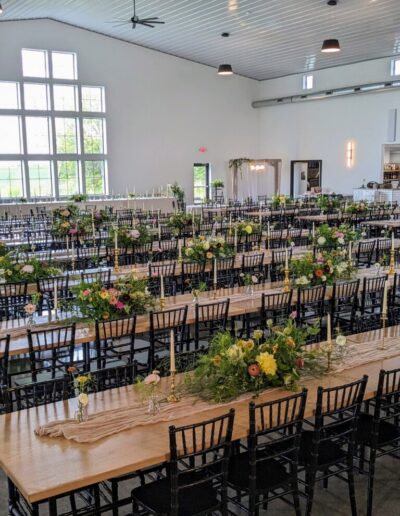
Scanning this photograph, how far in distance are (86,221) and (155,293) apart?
5.06 meters

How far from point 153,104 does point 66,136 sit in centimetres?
369

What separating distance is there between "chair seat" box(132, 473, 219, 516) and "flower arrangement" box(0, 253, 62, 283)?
437cm

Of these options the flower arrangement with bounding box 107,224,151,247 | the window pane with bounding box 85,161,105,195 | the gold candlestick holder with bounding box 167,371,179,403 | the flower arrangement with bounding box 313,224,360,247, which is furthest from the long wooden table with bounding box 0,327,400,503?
the window pane with bounding box 85,161,105,195

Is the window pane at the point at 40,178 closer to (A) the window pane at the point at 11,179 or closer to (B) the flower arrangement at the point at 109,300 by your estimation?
(A) the window pane at the point at 11,179

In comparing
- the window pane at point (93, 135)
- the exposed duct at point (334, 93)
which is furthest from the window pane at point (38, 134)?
the exposed duct at point (334, 93)

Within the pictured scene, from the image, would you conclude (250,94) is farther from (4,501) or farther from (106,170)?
(4,501)

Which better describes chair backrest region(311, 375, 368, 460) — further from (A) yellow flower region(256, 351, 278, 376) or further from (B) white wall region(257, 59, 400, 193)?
(B) white wall region(257, 59, 400, 193)

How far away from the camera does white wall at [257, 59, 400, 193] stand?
Answer: 21.9 meters

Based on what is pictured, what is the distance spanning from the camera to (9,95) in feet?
70.3

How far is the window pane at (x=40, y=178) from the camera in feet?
72.5

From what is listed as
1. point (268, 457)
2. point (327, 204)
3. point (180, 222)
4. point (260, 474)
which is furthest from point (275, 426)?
point (327, 204)

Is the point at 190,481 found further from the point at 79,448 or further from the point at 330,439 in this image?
the point at 330,439

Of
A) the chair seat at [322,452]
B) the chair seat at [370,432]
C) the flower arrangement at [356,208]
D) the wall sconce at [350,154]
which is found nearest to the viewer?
the chair seat at [322,452]

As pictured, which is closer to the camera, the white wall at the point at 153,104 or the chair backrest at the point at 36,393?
the chair backrest at the point at 36,393
